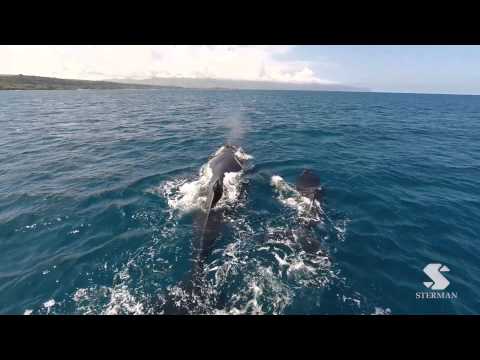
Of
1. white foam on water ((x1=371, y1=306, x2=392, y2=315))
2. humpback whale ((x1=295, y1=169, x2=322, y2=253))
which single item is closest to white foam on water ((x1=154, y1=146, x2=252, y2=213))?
humpback whale ((x1=295, y1=169, x2=322, y2=253))

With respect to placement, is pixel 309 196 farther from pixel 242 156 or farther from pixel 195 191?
pixel 242 156

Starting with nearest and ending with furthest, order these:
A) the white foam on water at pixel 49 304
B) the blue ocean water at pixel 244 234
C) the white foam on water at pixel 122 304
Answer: the white foam on water at pixel 122 304, the white foam on water at pixel 49 304, the blue ocean water at pixel 244 234

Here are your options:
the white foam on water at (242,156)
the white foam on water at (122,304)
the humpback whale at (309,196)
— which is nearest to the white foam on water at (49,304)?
the white foam on water at (122,304)

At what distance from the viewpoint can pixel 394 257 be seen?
454 inches

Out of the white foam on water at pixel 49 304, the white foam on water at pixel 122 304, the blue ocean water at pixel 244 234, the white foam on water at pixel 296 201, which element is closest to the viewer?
the white foam on water at pixel 122 304

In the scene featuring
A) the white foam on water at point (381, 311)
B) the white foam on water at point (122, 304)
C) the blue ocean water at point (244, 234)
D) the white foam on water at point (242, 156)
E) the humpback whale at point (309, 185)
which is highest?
the white foam on water at point (242, 156)

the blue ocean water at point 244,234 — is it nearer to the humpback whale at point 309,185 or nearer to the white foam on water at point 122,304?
the white foam on water at point 122,304

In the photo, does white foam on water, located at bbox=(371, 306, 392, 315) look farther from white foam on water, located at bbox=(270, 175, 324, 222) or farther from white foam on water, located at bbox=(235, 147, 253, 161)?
white foam on water, located at bbox=(235, 147, 253, 161)

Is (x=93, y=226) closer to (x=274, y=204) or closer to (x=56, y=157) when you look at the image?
(x=274, y=204)

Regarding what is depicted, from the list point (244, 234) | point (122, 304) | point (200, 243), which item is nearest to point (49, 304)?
point (122, 304)

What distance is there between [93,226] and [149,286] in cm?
603

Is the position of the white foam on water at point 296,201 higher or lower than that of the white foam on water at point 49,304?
higher

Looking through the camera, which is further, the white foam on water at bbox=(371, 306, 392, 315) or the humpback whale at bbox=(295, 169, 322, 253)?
the humpback whale at bbox=(295, 169, 322, 253)

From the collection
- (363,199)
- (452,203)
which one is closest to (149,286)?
(363,199)
